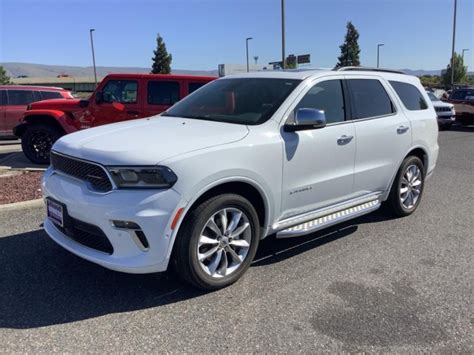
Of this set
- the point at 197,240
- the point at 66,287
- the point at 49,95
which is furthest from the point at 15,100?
the point at 197,240

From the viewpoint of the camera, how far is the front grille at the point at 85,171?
3289 millimetres

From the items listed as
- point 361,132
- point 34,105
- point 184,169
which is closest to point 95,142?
point 184,169

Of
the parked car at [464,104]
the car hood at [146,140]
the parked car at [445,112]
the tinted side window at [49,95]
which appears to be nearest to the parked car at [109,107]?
the tinted side window at [49,95]

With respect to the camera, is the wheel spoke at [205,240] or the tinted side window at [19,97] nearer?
the wheel spoke at [205,240]

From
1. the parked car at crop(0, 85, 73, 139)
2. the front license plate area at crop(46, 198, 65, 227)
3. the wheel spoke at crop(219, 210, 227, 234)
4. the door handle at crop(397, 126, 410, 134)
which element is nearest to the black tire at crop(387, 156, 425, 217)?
the door handle at crop(397, 126, 410, 134)

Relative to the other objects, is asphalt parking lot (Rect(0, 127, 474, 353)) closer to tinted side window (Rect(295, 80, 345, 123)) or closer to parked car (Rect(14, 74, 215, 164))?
tinted side window (Rect(295, 80, 345, 123))

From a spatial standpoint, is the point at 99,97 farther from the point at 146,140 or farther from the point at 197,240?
the point at 197,240

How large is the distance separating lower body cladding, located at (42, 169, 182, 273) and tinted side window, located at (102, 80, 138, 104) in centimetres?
611

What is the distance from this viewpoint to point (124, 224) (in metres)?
3.18

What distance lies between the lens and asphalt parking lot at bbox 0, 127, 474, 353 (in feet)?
9.77

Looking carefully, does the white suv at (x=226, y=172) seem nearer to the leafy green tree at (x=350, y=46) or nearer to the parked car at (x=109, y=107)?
the parked car at (x=109, y=107)

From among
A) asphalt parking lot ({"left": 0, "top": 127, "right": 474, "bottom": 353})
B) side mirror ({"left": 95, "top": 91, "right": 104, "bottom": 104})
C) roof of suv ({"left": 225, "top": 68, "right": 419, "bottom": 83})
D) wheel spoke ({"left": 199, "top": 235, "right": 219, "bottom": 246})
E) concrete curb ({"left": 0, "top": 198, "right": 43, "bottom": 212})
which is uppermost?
roof of suv ({"left": 225, "top": 68, "right": 419, "bottom": 83})

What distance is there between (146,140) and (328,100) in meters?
1.95

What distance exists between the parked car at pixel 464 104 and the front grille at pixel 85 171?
17810mm
